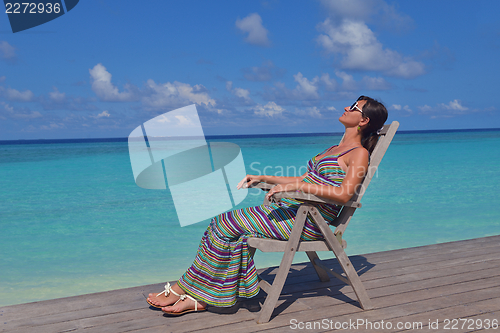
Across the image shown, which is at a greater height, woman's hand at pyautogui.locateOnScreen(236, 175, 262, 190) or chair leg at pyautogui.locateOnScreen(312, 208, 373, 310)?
woman's hand at pyautogui.locateOnScreen(236, 175, 262, 190)

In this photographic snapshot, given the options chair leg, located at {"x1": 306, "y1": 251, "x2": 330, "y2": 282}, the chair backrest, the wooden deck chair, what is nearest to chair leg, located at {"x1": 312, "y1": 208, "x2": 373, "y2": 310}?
the wooden deck chair

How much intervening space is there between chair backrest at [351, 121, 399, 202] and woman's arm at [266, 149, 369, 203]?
0.04 m

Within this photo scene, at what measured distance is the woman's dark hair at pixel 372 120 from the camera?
2443 mm

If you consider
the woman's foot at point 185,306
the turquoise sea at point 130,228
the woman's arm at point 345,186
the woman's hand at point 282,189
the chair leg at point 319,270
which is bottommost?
the turquoise sea at point 130,228

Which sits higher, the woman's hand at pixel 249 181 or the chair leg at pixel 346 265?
the woman's hand at pixel 249 181

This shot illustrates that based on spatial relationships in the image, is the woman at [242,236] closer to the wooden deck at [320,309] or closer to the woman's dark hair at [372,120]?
the woman's dark hair at [372,120]

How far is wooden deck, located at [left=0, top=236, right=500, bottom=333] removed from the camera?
2127mm

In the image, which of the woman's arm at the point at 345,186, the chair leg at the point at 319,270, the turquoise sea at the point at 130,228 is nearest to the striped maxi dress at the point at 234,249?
the woman's arm at the point at 345,186

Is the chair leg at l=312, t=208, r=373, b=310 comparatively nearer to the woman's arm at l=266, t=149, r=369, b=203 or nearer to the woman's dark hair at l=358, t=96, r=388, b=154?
the woman's arm at l=266, t=149, r=369, b=203

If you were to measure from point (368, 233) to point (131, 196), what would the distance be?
7.02 metres

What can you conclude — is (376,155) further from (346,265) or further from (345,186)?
(346,265)

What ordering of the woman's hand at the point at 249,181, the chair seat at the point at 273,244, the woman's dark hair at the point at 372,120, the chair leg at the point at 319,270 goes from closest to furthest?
the chair seat at the point at 273,244 < the woman's dark hair at the point at 372,120 < the woman's hand at the point at 249,181 < the chair leg at the point at 319,270

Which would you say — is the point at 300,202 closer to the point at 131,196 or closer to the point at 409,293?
the point at 409,293

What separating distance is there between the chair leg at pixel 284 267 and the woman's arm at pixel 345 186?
0.12m
